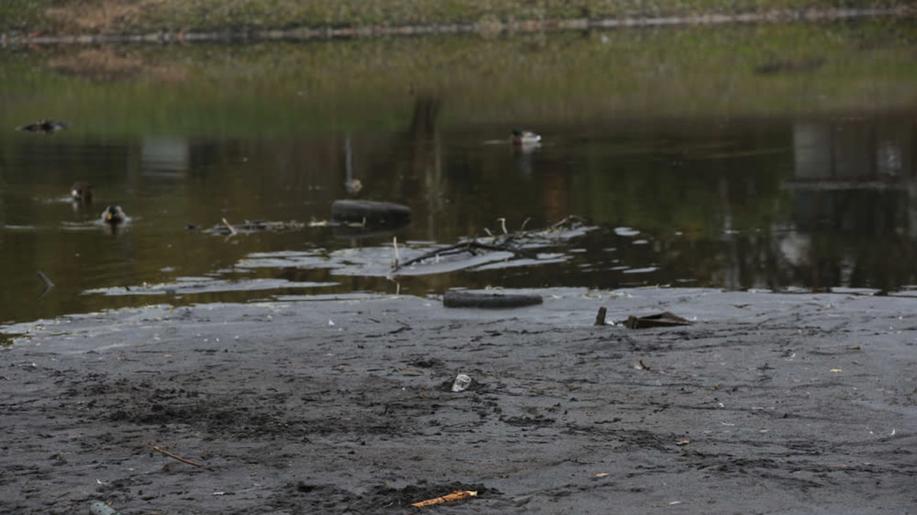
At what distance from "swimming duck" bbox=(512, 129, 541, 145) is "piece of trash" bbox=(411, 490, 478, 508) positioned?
27854 millimetres

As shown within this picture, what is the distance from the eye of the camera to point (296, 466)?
Result: 10977 mm

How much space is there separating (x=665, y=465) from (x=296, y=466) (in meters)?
2.58

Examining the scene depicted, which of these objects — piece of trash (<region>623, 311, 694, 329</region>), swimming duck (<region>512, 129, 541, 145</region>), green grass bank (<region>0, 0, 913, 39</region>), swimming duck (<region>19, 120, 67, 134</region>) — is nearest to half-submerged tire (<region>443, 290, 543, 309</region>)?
piece of trash (<region>623, 311, 694, 329</region>)

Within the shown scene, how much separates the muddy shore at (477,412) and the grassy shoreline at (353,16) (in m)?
79.5

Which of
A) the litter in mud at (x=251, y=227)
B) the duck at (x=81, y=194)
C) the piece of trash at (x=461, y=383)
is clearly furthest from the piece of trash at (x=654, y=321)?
the duck at (x=81, y=194)

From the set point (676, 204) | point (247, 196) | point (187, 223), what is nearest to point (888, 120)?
point (676, 204)

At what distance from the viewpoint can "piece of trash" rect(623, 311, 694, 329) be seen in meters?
15.9

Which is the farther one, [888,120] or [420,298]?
[888,120]

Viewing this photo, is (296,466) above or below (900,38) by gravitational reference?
below

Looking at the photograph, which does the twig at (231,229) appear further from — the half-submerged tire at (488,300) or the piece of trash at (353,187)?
the half-submerged tire at (488,300)

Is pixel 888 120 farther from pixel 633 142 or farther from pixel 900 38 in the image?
pixel 900 38

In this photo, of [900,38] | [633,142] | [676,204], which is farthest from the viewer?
[900,38]

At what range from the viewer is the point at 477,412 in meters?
12.4

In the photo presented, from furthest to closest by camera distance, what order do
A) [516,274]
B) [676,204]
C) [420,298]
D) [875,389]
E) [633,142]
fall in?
[633,142], [676,204], [516,274], [420,298], [875,389]
